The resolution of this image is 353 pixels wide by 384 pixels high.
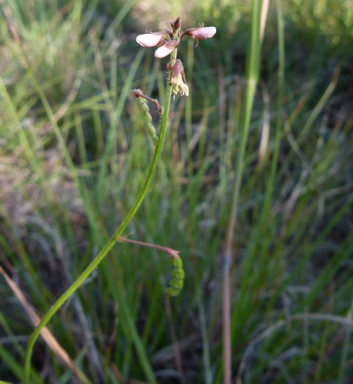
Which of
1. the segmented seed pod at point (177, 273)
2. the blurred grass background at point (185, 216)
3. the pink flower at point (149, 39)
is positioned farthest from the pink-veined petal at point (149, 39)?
the blurred grass background at point (185, 216)

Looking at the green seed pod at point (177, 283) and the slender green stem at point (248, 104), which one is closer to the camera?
the green seed pod at point (177, 283)

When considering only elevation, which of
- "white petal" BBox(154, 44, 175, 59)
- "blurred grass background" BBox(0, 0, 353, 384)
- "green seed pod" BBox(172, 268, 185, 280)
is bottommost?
"blurred grass background" BBox(0, 0, 353, 384)

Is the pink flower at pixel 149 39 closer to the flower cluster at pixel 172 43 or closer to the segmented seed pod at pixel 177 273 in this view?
the flower cluster at pixel 172 43

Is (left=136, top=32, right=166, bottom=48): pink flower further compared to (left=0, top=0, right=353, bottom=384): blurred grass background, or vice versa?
(left=0, top=0, right=353, bottom=384): blurred grass background

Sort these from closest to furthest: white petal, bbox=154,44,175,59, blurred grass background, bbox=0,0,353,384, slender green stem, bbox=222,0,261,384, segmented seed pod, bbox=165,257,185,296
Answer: white petal, bbox=154,44,175,59 → segmented seed pod, bbox=165,257,185,296 → slender green stem, bbox=222,0,261,384 → blurred grass background, bbox=0,0,353,384

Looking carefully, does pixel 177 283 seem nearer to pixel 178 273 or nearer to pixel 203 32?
pixel 178 273

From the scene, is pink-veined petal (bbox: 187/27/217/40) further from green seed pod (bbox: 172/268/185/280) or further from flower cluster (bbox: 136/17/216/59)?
green seed pod (bbox: 172/268/185/280)

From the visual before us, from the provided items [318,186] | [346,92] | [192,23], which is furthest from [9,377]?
[192,23]

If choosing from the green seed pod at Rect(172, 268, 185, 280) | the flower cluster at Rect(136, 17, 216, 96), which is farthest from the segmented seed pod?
the flower cluster at Rect(136, 17, 216, 96)

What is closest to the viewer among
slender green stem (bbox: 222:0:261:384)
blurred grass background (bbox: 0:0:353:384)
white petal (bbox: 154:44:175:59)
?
white petal (bbox: 154:44:175:59)
